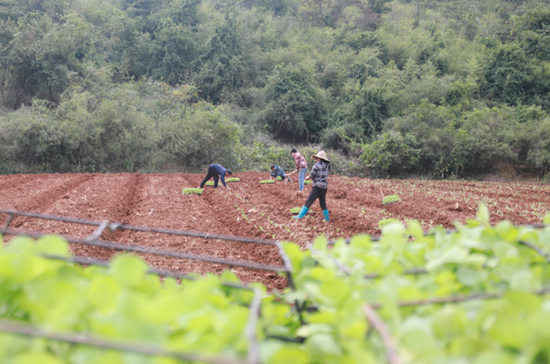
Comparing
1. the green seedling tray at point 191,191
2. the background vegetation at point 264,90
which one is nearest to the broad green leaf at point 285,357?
the green seedling tray at point 191,191

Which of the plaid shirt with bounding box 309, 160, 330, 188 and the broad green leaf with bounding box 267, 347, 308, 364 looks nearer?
the broad green leaf with bounding box 267, 347, 308, 364

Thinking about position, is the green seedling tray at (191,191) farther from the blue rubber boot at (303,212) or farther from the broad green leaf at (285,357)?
the broad green leaf at (285,357)

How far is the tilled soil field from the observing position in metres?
6.53

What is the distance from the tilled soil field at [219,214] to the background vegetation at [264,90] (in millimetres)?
7972

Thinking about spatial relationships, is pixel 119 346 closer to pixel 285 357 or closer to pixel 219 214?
pixel 285 357

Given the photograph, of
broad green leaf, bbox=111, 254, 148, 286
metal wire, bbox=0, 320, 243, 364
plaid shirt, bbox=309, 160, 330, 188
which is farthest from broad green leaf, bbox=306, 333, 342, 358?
plaid shirt, bbox=309, 160, 330, 188

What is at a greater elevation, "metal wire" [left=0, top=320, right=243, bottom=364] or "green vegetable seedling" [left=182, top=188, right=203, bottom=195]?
"metal wire" [left=0, top=320, right=243, bottom=364]

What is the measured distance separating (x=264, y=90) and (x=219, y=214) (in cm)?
2361

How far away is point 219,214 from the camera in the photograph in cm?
978

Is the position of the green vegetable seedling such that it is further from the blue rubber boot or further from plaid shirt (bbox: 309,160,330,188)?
plaid shirt (bbox: 309,160,330,188)

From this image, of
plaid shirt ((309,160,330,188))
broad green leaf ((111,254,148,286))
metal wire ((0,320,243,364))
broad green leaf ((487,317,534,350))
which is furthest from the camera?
plaid shirt ((309,160,330,188))

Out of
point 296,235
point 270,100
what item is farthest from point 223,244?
point 270,100

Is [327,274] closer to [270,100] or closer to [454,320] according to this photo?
[454,320]

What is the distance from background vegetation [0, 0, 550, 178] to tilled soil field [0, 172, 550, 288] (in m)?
7.97
